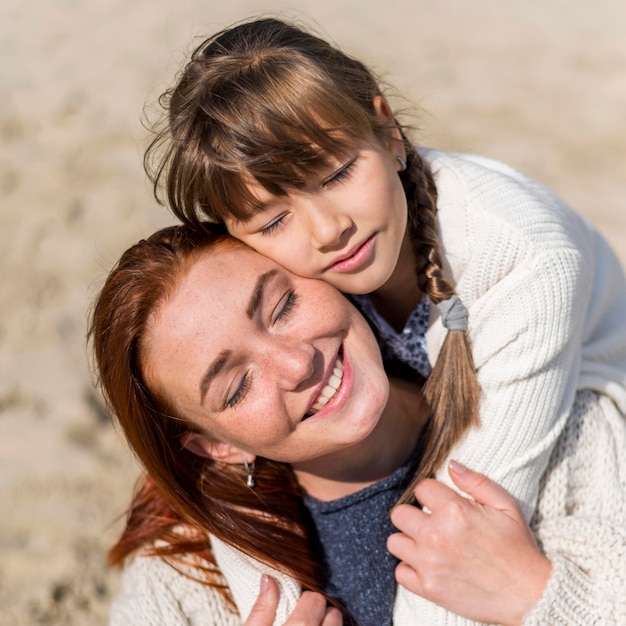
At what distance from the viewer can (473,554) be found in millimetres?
2189

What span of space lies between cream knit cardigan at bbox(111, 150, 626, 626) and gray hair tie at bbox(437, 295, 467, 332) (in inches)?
1.4

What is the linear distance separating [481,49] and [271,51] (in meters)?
5.83

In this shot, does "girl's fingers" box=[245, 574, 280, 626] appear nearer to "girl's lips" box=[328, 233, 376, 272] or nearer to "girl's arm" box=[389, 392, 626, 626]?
"girl's arm" box=[389, 392, 626, 626]

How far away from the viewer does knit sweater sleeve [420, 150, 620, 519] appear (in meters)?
2.19

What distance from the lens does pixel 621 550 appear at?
2121mm

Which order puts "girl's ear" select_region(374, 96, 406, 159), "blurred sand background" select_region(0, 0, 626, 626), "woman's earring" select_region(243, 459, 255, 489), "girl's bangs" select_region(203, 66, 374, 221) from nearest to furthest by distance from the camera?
"girl's bangs" select_region(203, 66, 374, 221), "girl's ear" select_region(374, 96, 406, 159), "woman's earring" select_region(243, 459, 255, 489), "blurred sand background" select_region(0, 0, 626, 626)

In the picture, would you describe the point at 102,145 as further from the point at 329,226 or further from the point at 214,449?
the point at 329,226

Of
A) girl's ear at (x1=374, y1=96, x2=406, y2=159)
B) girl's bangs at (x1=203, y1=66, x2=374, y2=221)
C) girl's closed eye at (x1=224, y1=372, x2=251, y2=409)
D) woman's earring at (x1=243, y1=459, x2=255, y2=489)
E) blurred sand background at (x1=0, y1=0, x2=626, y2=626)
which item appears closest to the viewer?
girl's bangs at (x1=203, y1=66, x2=374, y2=221)

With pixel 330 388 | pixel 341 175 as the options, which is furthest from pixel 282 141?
pixel 330 388

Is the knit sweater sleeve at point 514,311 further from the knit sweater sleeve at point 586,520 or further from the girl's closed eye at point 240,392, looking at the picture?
the girl's closed eye at point 240,392

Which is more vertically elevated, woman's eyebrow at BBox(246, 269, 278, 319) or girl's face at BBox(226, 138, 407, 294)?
girl's face at BBox(226, 138, 407, 294)

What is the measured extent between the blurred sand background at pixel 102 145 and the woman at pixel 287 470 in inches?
26.1

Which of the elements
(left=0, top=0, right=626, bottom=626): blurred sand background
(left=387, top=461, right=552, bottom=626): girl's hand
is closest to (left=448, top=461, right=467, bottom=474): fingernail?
(left=387, top=461, right=552, bottom=626): girl's hand

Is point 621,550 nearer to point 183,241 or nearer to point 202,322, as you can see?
point 202,322
